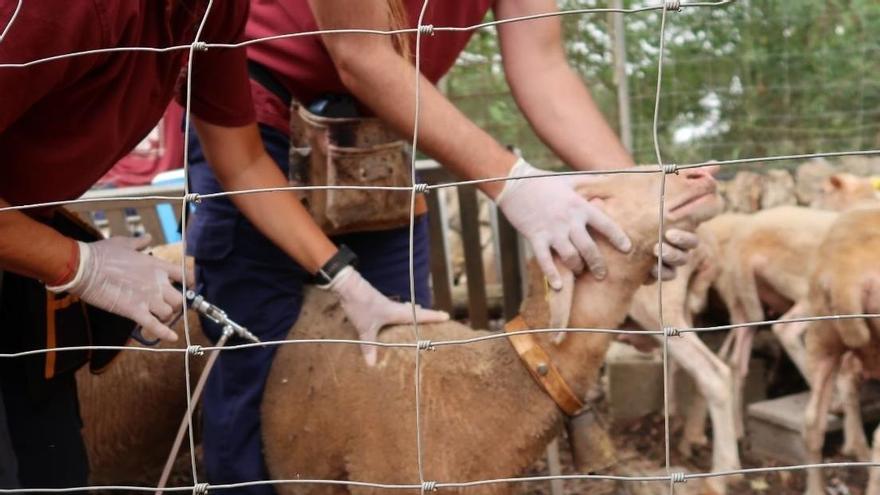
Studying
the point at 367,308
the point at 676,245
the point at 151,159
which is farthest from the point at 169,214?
the point at 676,245

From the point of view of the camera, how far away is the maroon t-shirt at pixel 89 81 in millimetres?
1442

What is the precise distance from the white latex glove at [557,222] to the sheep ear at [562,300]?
13mm

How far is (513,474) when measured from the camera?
6.73 feet

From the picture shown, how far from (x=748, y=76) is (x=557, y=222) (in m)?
4.14

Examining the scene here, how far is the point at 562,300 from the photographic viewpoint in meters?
1.98

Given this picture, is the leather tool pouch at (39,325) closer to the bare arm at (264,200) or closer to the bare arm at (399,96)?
the bare arm at (264,200)

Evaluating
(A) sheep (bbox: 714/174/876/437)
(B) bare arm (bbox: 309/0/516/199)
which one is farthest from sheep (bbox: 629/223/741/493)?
(B) bare arm (bbox: 309/0/516/199)

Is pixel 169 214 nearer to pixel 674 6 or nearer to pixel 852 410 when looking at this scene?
pixel 852 410

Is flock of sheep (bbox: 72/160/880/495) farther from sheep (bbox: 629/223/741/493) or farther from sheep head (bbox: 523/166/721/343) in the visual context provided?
sheep (bbox: 629/223/741/493)

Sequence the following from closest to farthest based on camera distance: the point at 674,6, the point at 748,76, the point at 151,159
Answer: the point at 674,6 < the point at 151,159 < the point at 748,76

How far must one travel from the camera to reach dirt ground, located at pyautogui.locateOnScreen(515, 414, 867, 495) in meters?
3.14

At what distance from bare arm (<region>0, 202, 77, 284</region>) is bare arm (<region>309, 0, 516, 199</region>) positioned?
598mm

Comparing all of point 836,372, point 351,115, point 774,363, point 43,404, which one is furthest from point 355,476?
point 774,363

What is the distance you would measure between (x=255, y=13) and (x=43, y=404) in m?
0.94
